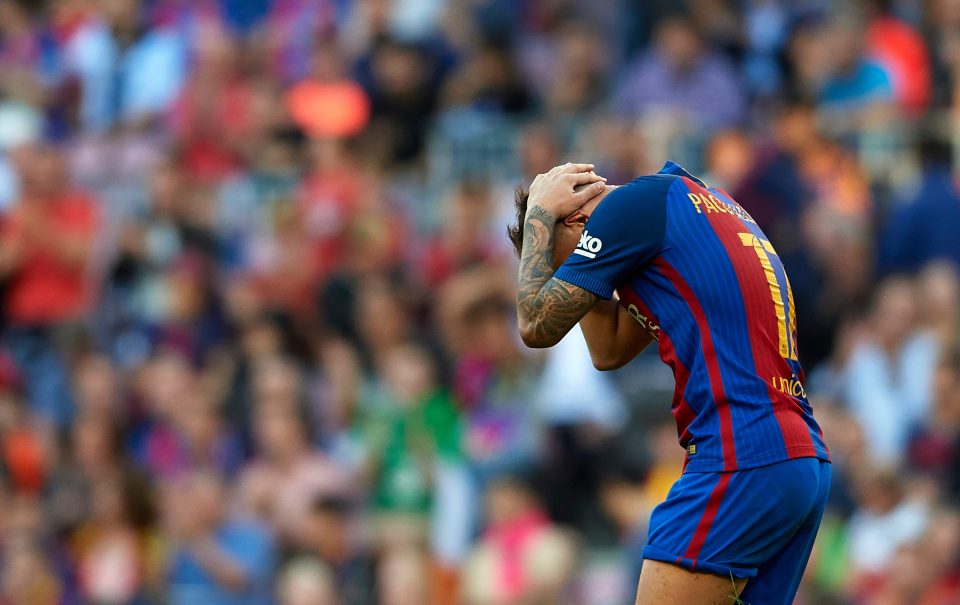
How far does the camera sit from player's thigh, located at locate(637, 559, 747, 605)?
5266mm

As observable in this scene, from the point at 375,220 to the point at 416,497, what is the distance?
2.85 meters

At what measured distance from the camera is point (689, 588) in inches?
207

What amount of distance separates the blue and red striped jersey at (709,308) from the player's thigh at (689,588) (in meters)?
0.34

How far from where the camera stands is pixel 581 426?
11.0m

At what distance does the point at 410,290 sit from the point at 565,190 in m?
7.34

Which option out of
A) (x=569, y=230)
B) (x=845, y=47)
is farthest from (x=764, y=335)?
(x=845, y=47)

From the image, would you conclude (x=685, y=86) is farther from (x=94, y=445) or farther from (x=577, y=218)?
(x=577, y=218)

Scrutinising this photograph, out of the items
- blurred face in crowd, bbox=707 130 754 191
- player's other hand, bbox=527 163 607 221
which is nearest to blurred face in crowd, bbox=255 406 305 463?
blurred face in crowd, bbox=707 130 754 191

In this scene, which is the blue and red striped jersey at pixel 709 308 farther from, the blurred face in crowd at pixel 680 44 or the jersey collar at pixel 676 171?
the blurred face in crowd at pixel 680 44

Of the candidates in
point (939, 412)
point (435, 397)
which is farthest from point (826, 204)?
point (435, 397)

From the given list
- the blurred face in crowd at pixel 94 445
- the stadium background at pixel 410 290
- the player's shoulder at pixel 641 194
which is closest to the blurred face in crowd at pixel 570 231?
the player's shoulder at pixel 641 194

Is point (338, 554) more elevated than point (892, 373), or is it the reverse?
point (892, 373)

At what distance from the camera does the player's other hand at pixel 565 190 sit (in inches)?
226

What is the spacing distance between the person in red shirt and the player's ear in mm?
9420
